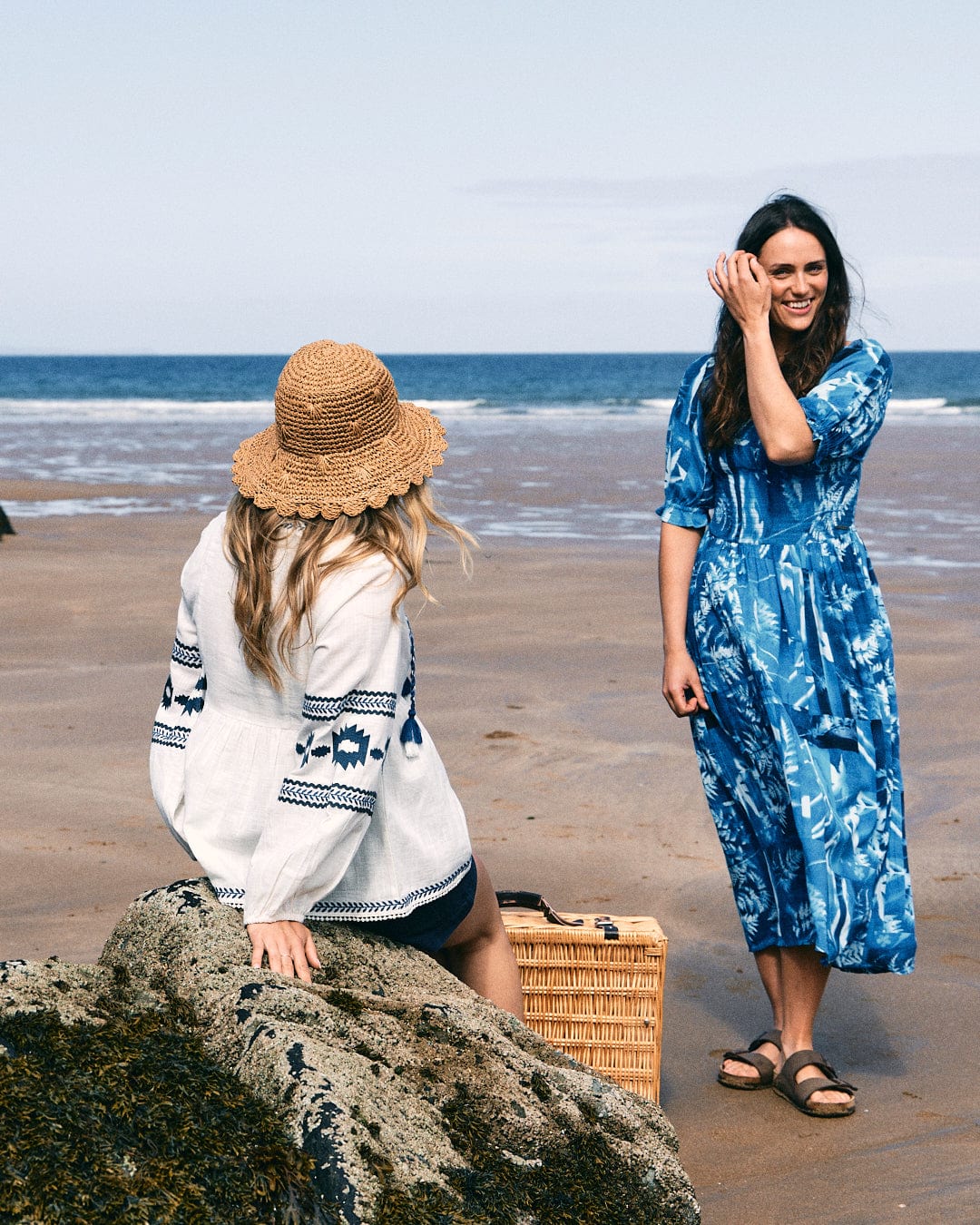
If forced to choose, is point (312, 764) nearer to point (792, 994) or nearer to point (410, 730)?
point (410, 730)

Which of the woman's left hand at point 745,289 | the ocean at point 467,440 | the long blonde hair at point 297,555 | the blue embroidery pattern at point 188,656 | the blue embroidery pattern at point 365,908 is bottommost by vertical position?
the ocean at point 467,440

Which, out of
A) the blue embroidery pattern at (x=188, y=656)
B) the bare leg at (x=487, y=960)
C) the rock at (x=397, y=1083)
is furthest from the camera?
the bare leg at (x=487, y=960)

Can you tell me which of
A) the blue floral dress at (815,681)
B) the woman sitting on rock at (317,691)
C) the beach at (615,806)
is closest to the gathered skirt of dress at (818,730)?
the blue floral dress at (815,681)

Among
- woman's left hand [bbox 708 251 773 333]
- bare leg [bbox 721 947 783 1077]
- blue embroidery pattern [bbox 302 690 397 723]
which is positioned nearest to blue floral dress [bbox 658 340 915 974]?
bare leg [bbox 721 947 783 1077]

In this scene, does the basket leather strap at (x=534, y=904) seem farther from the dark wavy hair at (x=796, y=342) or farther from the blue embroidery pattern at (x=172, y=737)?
the dark wavy hair at (x=796, y=342)

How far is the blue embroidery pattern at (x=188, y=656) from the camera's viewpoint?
116 inches

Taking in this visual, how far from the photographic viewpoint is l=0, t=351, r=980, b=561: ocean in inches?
658

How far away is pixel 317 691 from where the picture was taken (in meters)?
2.61

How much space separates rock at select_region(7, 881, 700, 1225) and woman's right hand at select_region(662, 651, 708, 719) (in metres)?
1.10

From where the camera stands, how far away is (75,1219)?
182 centimetres

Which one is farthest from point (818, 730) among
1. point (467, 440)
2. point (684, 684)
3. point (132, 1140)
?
point (467, 440)

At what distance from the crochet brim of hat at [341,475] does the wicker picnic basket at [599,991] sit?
→ 1.12 metres

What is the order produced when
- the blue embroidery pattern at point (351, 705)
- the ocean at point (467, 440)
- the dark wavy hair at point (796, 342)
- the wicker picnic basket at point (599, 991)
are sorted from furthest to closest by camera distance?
the ocean at point (467, 440), the dark wavy hair at point (796, 342), the wicker picnic basket at point (599, 991), the blue embroidery pattern at point (351, 705)

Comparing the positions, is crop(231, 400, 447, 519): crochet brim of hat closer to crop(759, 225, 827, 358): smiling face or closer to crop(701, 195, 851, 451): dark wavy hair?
crop(701, 195, 851, 451): dark wavy hair
